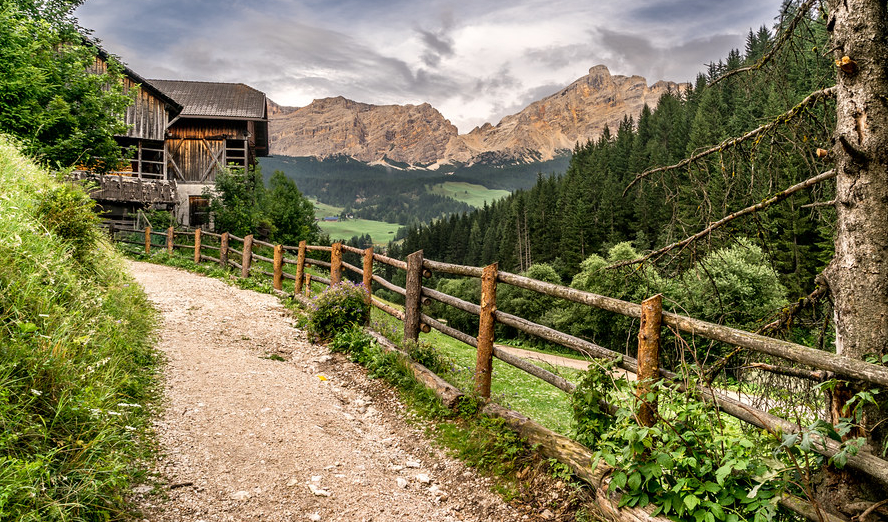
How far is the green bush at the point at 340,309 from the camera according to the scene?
30.9ft

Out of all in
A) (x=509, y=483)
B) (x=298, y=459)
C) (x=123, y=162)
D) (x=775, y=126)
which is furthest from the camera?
(x=123, y=162)

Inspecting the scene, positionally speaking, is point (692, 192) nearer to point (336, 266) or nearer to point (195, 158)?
point (336, 266)

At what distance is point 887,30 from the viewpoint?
3.59m

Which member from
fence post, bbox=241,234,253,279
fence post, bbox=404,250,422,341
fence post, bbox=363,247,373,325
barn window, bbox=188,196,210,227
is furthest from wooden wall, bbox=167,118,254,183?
fence post, bbox=404,250,422,341

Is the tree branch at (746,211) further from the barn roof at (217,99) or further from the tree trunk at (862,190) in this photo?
the barn roof at (217,99)

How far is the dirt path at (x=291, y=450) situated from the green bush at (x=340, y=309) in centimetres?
69

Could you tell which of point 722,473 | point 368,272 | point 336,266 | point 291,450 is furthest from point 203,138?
point 722,473

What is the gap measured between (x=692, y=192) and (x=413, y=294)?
4.14 meters

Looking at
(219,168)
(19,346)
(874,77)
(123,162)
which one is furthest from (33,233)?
(219,168)

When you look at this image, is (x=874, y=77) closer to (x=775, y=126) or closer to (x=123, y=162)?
(x=775, y=126)

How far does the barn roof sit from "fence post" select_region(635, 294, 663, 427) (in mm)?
35037

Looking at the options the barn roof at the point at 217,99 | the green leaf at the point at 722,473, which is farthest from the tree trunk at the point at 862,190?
the barn roof at the point at 217,99

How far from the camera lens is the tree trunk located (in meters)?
3.48

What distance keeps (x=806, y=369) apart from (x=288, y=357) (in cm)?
744
